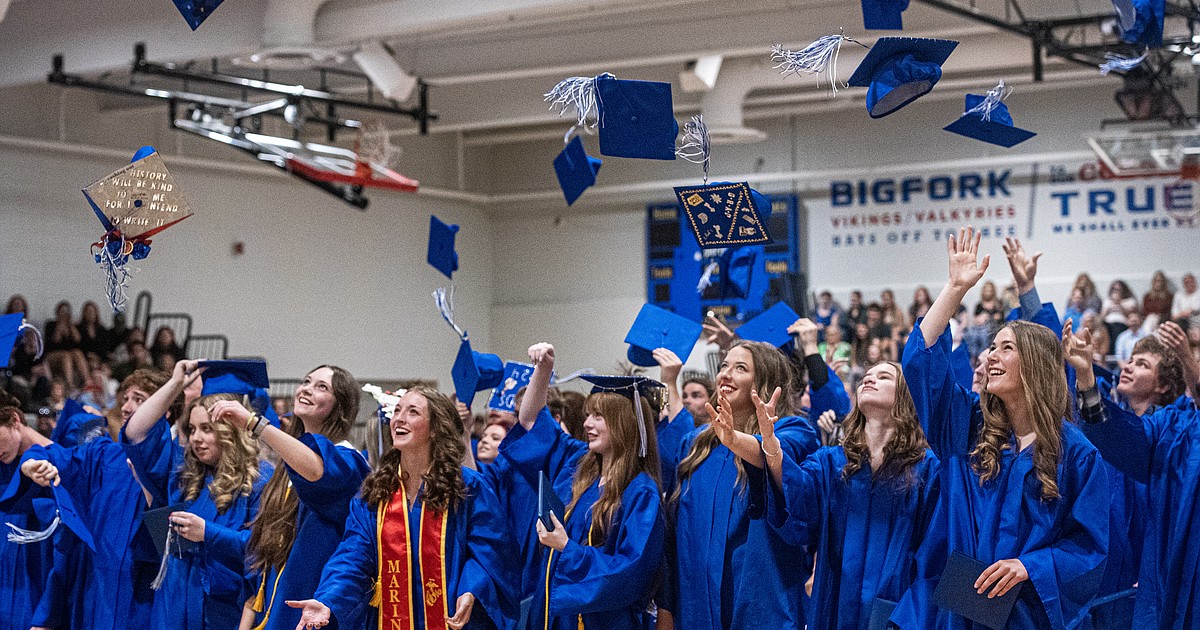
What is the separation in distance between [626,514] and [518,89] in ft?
43.0

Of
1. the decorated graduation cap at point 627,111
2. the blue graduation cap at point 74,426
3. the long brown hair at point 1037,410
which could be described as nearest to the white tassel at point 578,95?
the decorated graduation cap at point 627,111

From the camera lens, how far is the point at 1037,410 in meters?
3.80

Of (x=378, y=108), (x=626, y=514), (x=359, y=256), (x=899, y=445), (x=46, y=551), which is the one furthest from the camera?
A: (x=359, y=256)

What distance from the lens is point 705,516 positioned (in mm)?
4418

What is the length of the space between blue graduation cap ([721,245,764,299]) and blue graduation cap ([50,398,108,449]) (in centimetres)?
278

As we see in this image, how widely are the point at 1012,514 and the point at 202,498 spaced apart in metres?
2.95

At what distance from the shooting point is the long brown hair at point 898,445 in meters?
4.08

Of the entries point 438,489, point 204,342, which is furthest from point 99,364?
point 438,489

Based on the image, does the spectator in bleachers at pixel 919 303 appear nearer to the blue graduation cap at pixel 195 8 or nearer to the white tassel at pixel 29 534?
the white tassel at pixel 29 534

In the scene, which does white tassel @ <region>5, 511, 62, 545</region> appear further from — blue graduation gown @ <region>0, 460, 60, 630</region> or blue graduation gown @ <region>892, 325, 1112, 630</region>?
blue graduation gown @ <region>892, 325, 1112, 630</region>

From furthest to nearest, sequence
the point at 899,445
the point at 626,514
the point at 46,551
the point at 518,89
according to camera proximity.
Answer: the point at 518,89, the point at 46,551, the point at 626,514, the point at 899,445

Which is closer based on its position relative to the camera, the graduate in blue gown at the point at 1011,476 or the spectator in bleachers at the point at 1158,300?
the graduate in blue gown at the point at 1011,476

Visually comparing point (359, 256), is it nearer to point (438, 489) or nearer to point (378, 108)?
point (378, 108)

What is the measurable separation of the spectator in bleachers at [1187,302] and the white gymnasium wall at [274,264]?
9.68 metres
